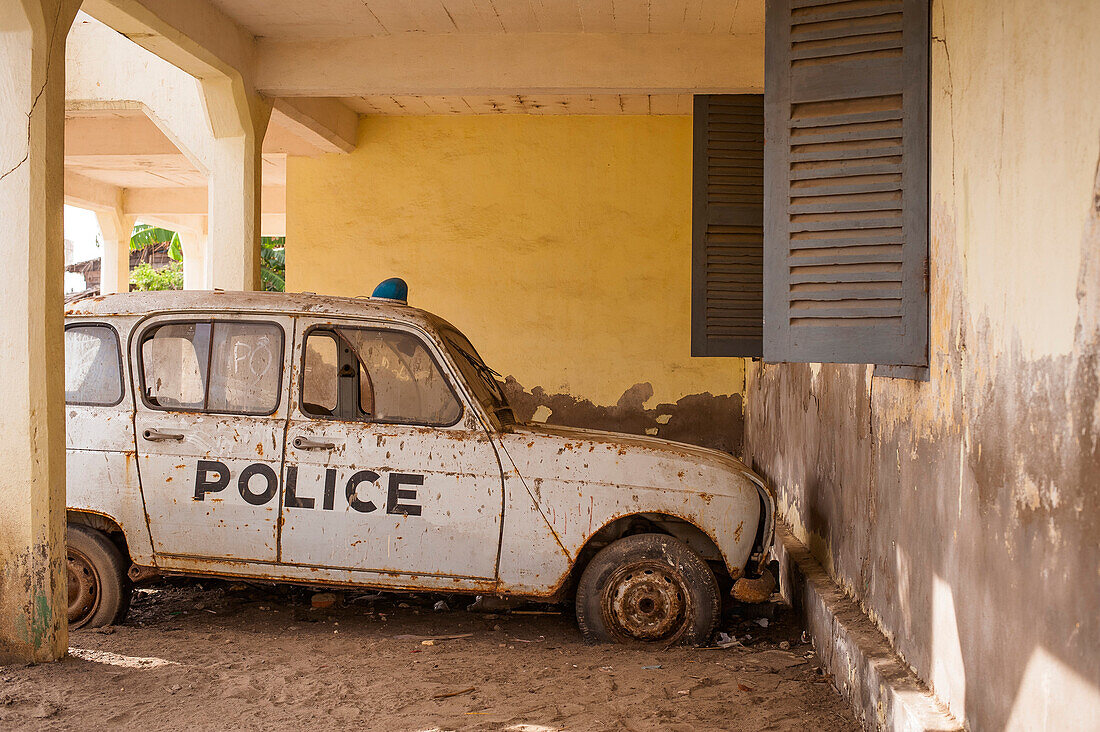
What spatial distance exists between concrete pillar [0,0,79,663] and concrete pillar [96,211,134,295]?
39.6 ft

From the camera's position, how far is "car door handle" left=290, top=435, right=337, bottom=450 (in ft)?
14.9

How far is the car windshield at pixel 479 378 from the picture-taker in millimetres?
4707

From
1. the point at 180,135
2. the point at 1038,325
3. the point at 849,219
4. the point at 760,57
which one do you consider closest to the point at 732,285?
the point at 760,57

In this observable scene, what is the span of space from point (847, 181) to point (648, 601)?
90.2 inches

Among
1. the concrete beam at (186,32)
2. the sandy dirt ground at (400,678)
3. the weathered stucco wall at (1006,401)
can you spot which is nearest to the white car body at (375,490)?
the sandy dirt ground at (400,678)

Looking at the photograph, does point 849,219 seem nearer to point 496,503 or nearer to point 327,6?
point 496,503

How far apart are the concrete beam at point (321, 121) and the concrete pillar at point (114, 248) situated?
7.56 meters

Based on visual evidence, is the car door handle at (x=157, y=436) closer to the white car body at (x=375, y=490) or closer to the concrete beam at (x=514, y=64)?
the white car body at (x=375, y=490)

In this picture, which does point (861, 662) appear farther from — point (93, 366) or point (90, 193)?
point (90, 193)

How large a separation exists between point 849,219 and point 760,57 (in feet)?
12.2

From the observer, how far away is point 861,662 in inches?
145

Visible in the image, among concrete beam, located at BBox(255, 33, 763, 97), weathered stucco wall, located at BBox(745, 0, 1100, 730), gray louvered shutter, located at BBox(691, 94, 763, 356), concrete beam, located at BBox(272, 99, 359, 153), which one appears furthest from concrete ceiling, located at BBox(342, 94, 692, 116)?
weathered stucco wall, located at BBox(745, 0, 1100, 730)

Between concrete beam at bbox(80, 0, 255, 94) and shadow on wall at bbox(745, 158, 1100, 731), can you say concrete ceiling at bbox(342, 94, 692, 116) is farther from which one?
shadow on wall at bbox(745, 158, 1100, 731)

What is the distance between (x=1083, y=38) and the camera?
2098 mm
